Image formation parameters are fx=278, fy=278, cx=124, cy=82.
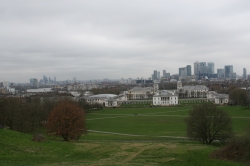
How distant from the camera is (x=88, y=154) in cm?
2038

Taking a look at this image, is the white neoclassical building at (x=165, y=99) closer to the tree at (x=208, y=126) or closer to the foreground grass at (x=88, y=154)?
the tree at (x=208, y=126)

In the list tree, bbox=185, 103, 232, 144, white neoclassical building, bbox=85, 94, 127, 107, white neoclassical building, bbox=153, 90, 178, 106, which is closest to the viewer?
tree, bbox=185, 103, 232, 144

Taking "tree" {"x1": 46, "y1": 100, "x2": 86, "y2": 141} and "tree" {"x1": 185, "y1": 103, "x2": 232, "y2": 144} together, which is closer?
"tree" {"x1": 185, "y1": 103, "x2": 232, "y2": 144}

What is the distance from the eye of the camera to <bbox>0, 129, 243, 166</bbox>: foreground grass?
1717 centimetres

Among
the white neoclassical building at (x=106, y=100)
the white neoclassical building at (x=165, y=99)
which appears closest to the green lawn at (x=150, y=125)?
the white neoclassical building at (x=165, y=99)

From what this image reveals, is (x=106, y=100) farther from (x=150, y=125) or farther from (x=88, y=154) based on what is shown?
(x=88, y=154)

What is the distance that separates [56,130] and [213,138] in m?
16.2

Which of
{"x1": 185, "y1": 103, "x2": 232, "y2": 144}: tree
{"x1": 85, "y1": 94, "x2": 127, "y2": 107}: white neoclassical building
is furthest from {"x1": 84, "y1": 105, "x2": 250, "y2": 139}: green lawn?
{"x1": 85, "y1": 94, "x2": 127, "y2": 107}: white neoclassical building

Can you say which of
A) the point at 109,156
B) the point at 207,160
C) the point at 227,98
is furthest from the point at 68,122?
the point at 227,98

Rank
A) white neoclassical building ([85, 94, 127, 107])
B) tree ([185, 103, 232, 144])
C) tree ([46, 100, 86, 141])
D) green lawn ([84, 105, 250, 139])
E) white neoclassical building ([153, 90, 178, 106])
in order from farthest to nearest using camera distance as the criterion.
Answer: white neoclassical building ([85, 94, 127, 107]) < white neoclassical building ([153, 90, 178, 106]) < green lawn ([84, 105, 250, 139]) < tree ([46, 100, 86, 141]) < tree ([185, 103, 232, 144])

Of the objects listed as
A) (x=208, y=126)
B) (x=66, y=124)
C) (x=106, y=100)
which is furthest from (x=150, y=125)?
(x=106, y=100)

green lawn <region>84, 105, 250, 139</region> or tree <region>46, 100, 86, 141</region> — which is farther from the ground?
tree <region>46, 100, 86, 141</region>

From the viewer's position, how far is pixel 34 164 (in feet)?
52.9

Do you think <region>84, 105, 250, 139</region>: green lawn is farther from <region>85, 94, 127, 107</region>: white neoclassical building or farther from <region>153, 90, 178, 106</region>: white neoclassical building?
<region>85, 94, 127, 107</region>: white neoclassical building
